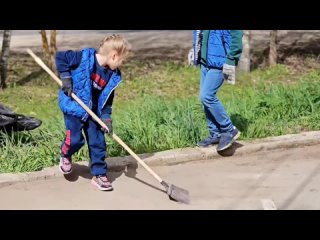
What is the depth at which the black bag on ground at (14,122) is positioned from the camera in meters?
5.82

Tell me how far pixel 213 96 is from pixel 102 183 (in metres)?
1.37

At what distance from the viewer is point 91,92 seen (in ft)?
15.9

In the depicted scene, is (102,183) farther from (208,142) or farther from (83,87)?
(208,142)

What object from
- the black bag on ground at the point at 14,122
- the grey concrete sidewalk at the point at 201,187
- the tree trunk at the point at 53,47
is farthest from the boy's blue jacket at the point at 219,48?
the tree trunk at the point at 53,47

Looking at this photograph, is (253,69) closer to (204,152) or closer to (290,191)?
(204,152)

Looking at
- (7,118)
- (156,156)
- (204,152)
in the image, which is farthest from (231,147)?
(7,118)

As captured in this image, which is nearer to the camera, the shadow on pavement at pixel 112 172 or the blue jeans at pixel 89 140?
the blue jeans at pixel 89 140

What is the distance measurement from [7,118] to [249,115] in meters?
2.59

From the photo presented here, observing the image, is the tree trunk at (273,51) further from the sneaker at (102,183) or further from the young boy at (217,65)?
the sneaker at (102,183)

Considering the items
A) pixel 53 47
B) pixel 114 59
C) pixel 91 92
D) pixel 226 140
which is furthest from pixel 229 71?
pixel 53 47

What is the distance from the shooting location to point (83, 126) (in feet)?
16.3

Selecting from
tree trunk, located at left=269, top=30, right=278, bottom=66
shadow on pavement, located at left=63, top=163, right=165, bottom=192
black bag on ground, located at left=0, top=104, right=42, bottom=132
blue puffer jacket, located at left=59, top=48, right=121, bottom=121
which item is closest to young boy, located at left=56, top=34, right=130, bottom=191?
blue puffer jacket, located at left=59, top=48, right=121, bottom=121

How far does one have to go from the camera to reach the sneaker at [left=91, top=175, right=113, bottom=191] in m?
5.00

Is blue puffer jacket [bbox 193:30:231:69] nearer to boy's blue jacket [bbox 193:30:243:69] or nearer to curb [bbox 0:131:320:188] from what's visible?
boy's blue jacket [bbox 193:30:243:69]
